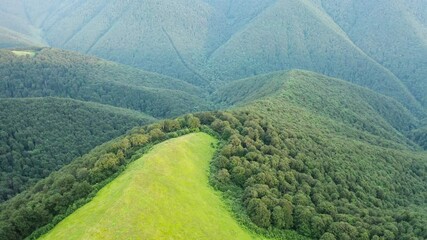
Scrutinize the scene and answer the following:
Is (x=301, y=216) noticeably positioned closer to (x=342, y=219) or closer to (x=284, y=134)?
(x=342, y=219)

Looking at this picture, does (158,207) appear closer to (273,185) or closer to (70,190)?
(70,190)

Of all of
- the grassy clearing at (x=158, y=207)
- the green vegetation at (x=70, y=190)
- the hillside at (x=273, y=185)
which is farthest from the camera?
the hillside at (x=273, y=185)

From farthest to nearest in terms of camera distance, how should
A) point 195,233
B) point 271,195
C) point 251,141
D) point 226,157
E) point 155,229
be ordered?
point 251,141
point 226,157
point 271,195
point 195,233
point 155,229

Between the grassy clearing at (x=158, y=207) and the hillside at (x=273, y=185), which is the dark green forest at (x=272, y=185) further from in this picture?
the grassy clearing at (x=158, y=207)

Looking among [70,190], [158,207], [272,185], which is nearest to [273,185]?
[272,185]

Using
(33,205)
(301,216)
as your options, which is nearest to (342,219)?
(301,216)

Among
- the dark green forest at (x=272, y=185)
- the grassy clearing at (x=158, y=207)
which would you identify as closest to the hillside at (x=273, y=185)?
the dark green forest at (x=272, y=185)

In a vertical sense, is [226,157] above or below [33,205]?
above

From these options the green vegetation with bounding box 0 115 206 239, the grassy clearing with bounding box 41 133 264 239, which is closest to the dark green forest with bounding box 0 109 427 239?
the green vegetation with bounding box 0 115 206 239
